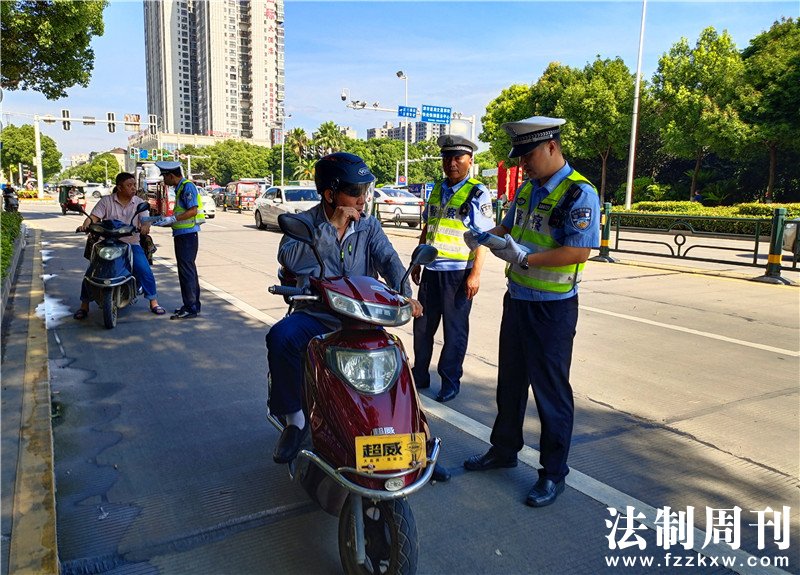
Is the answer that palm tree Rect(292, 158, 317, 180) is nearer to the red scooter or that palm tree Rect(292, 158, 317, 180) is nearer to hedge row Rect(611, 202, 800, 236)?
hedge row Rect(611, 202, 800, 236)

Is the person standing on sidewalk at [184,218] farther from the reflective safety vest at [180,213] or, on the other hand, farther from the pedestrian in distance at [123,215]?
the pedestrian in distance at [123,215]

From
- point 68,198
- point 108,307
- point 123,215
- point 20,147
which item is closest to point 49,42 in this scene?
point 68,198

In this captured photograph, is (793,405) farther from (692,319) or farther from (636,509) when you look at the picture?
(692,319)

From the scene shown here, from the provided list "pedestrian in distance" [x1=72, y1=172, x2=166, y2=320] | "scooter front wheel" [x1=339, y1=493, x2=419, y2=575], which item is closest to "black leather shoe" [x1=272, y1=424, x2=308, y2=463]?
"scooter front wheel" [x1=339, y1=493, x2=419, y2=575]

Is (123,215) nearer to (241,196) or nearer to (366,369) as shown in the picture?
(366,369)

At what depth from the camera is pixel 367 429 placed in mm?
2330

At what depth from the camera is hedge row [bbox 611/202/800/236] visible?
12078 mm

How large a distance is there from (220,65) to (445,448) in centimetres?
13751

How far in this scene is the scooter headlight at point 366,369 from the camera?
2.42m

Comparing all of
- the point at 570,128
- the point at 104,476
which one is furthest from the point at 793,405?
the point at 570,128

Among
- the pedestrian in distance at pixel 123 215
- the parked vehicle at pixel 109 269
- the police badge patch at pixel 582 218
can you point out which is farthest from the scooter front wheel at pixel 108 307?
the police badge patch at pixel 582 218

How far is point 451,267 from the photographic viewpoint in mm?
4465

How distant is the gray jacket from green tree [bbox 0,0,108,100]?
13946 millimetres

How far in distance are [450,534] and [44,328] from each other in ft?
17.6
